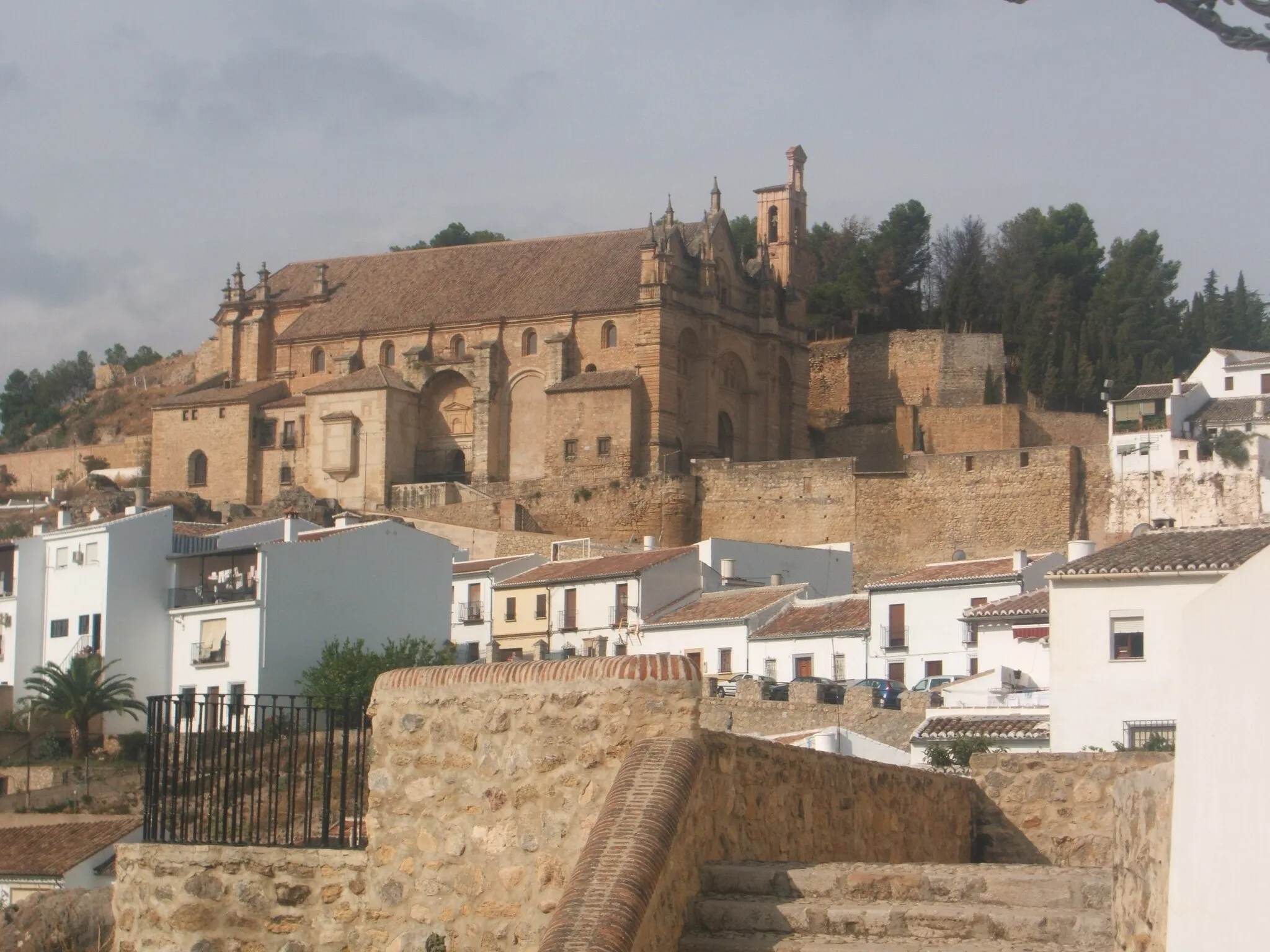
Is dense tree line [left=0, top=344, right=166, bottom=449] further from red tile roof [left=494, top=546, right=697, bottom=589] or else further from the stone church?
red tile roof [left=494, top=546, right=697, bottom=589]

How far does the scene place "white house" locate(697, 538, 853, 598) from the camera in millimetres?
52344

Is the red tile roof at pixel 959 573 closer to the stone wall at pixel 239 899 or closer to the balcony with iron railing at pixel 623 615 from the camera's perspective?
the balcony with iron railing at pixel 623 615

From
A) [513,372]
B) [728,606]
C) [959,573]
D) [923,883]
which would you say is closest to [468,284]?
Answer: [513,372]

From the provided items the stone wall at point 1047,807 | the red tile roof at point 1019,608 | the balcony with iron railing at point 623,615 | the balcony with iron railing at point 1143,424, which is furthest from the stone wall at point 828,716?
the balcony with iron railing at point 1143,424

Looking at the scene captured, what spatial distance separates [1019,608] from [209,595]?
17461 millimetres

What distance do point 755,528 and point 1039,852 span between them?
56127mm

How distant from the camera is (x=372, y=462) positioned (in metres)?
73.9

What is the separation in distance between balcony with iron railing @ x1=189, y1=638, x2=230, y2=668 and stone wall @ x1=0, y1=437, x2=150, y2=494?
43572 mm

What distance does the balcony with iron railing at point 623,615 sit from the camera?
158 ft

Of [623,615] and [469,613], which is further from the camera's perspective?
[469,613]

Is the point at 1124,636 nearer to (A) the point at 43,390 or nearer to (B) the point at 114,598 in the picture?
(B) the point at 114,598

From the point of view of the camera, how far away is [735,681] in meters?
38.5

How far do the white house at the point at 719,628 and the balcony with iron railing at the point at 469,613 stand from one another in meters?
6.06

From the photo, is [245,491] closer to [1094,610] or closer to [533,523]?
[533,523]
